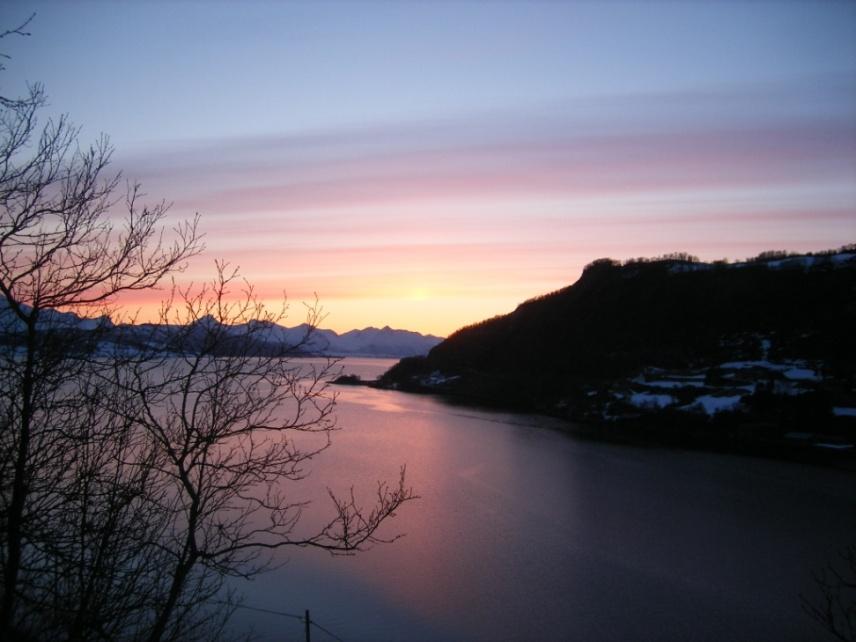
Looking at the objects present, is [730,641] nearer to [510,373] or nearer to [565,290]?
[510,373]

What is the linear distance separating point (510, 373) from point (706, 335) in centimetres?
1453

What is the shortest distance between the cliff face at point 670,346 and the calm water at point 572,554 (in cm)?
896

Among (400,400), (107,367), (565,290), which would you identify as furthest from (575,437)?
(565,290)

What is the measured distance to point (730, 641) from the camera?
8.52 metres

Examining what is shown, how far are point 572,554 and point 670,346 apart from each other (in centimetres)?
3078

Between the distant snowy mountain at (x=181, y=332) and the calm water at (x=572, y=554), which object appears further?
the calm water at (x=572, y=554)

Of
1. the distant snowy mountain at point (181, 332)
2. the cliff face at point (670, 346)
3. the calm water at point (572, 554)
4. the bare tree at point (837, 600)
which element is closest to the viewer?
the distant snowy mountain at point (181, 332)

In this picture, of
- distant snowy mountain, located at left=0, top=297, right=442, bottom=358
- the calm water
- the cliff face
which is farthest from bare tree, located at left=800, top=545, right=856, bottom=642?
the cliff face

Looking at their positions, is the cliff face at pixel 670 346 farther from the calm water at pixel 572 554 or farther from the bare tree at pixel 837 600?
the bare tree at pixel 837 600

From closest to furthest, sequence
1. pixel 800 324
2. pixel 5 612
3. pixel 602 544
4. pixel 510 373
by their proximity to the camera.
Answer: pixel 5 612
pixel 602 544
pixel 800 324
pixel 510 373

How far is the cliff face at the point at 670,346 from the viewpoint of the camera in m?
29.3

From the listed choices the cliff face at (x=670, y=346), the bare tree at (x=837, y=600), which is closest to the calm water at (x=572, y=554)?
the bare tree at (x=837, y=600)

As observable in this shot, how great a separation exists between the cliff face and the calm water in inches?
353

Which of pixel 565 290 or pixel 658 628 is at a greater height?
pixel 565 290
